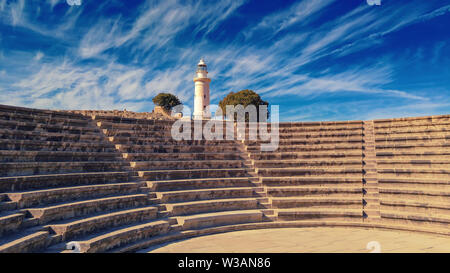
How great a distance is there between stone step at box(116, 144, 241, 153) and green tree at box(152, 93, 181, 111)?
144ft

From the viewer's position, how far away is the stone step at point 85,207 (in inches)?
240

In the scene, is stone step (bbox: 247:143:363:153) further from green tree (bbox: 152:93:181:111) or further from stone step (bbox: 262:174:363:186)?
green tree (bbox: 152:93:181:111)

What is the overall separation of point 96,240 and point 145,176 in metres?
3.59

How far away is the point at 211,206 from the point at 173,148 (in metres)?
3.35

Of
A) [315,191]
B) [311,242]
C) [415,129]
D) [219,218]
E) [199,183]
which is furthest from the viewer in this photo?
[415,129]

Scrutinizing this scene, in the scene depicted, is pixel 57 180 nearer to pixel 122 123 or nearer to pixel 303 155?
pixel 122 123

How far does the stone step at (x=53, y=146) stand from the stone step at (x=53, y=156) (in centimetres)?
45

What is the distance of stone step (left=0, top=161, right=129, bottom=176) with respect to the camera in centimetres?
696

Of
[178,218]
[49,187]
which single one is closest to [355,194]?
[178,218]

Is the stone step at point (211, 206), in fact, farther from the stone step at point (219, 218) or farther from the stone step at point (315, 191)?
the stone step at point (315, 191)

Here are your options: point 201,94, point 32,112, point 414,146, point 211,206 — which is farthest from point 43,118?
point 201,94

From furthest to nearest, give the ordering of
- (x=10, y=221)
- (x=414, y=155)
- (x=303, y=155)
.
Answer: (x=303, y=155)
(x=414, y=155)
(x=10, y=221)

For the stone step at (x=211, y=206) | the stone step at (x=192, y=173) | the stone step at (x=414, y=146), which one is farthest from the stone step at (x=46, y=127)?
the stone step at (x=414, y=146)

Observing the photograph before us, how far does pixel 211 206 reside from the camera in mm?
9227
